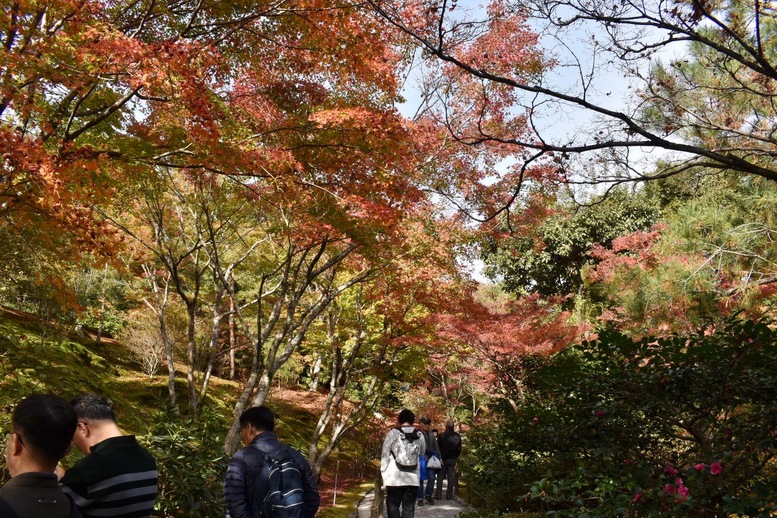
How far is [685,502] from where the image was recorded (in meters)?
3.08

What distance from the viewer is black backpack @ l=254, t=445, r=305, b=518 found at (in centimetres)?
289

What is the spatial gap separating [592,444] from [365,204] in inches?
161

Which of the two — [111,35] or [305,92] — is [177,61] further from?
[305,92]

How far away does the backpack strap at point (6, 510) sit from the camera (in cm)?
166

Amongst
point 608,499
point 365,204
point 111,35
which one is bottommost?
point 608,499

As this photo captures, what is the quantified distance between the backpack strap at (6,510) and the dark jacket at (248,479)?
50.1 inches

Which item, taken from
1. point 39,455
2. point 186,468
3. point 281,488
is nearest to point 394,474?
point 186,468

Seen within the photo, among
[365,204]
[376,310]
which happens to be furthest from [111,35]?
[376,310]

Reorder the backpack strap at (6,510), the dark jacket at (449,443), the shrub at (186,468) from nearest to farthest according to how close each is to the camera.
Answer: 1. the backpack strap at (6,510)
2. the shrub at (186,468)
3. the dark jacket at (449,443)

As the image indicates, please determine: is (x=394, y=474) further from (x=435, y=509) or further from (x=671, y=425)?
(x=435, y=509)

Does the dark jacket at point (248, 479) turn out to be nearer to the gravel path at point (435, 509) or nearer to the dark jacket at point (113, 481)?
the dark jacket at point (113, 481)

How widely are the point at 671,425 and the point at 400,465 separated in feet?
9.18

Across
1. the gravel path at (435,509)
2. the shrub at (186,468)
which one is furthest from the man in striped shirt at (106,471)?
the gravel path at (435,509)

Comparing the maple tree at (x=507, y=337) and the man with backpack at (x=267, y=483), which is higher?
the maple tree at (x=507, y=337)
